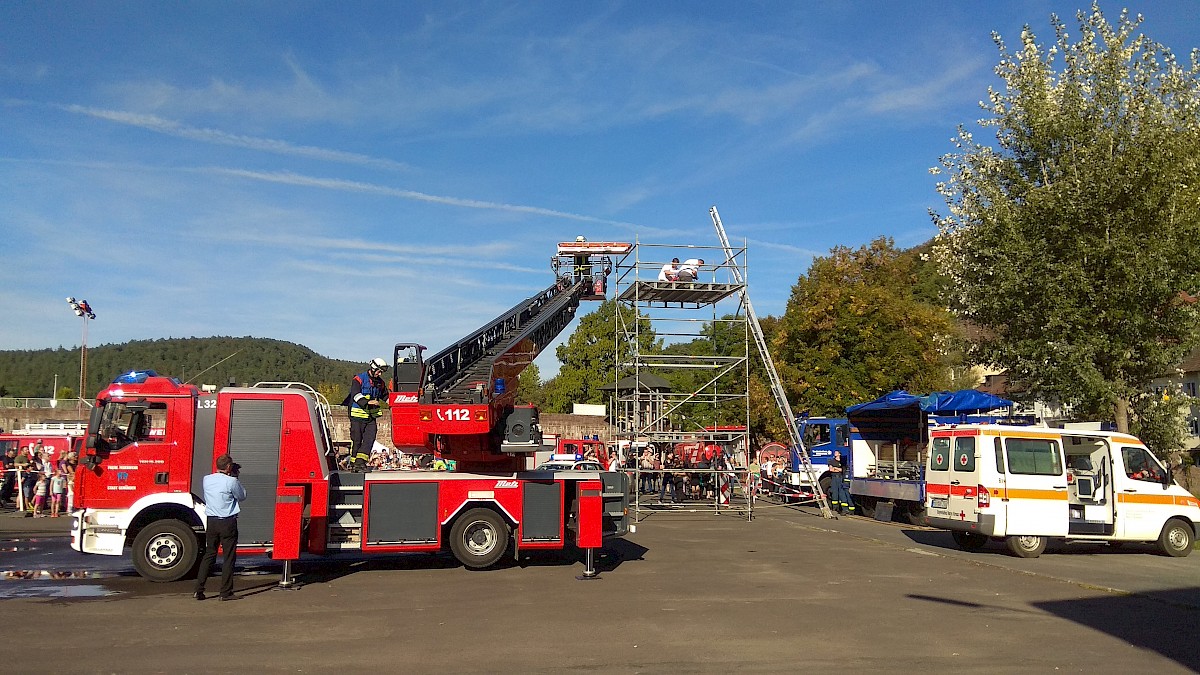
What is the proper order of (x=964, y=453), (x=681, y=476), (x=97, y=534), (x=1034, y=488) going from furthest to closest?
1. (x=681, y=476)
2. (x=964, y=453)
3. (x=1034, y=488)
4. (x=97, y=534)

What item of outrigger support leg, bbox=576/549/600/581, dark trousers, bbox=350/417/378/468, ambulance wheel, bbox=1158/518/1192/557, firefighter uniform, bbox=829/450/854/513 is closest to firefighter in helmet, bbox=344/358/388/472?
dark trousers, bbox=350/417/378/468

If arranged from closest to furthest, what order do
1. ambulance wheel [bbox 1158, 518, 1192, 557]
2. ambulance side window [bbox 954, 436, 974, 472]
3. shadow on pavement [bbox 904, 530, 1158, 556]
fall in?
ambulance side window [bbox 954, 436, 974, 472]
ambulance wheel [bbox 1158, 518, 1192, 557]
shadow on pavement [bbox 904, 530, 1158, 556]

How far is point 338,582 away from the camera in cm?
1191

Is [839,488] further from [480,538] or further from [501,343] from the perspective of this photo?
[480,538]

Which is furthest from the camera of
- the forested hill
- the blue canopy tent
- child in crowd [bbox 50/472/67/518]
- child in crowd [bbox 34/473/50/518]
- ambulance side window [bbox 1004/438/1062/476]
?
the forested hill

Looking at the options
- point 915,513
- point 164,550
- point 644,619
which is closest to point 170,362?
A: point 915,513

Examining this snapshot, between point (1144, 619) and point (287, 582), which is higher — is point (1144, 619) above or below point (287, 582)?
above

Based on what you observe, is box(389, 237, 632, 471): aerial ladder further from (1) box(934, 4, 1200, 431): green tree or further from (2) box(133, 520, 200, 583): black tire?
(1) box(934, 4, 1200, 431): green tree

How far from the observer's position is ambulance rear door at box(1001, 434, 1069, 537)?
15.1 m

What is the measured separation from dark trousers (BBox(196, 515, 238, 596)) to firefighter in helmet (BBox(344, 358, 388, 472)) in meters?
3.54

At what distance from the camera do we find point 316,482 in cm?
1200

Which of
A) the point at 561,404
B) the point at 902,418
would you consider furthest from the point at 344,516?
the point at 561,404

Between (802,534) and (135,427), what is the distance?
13004 millimetres

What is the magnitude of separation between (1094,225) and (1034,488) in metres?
5.83
